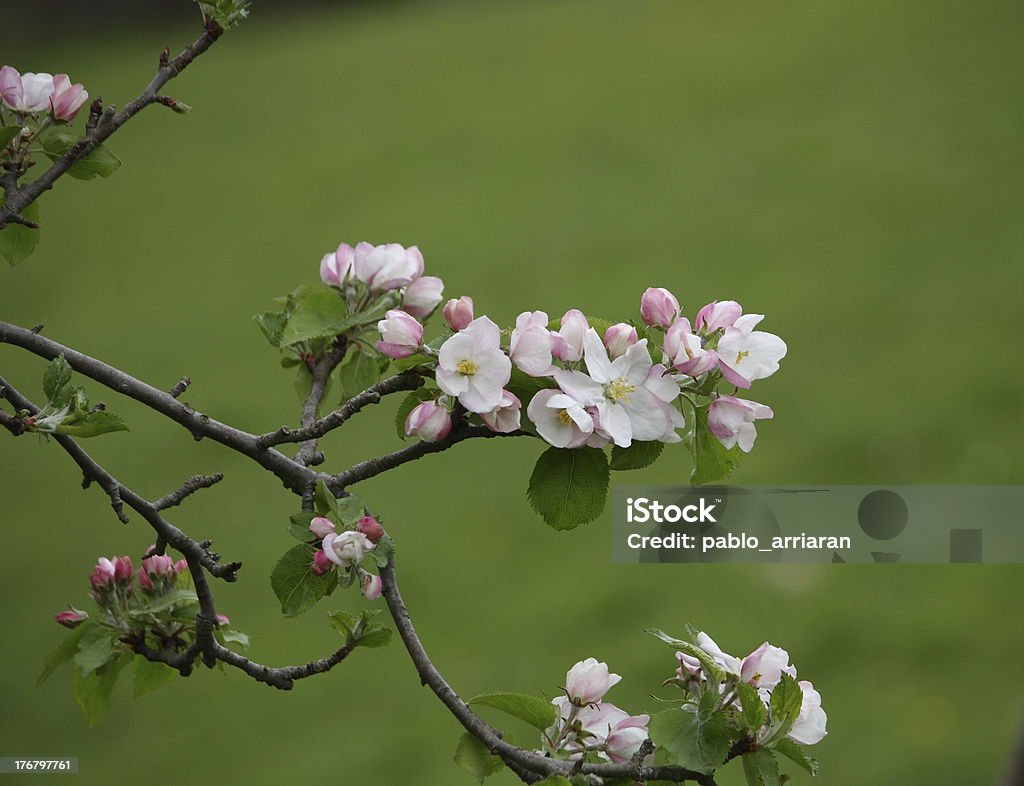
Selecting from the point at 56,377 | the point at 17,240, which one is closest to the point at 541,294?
the point at 17,240

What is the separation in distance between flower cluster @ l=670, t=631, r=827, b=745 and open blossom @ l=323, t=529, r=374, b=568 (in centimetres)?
20

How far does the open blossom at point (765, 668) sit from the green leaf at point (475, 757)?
162 mm

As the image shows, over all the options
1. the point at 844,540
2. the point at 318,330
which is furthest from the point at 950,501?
the point at 318,330

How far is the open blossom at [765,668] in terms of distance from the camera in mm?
697

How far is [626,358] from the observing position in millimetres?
657

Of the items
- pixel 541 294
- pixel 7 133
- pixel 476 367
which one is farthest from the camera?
pixel 541 294

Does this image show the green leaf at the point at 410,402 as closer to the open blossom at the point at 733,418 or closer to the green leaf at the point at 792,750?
the open blossom at the point at 733,418

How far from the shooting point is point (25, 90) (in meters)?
0.82

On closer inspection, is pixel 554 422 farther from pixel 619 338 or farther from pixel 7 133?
pixel 7 133

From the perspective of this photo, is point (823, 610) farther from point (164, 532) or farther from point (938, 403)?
point (164, 532)

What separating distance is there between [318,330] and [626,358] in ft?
0.80

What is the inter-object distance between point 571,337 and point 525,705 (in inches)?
9.2

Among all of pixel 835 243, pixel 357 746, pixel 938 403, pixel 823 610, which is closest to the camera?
→ pixel 357 746

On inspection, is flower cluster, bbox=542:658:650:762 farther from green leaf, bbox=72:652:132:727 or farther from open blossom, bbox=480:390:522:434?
green leaf, bbox=72:652:132:727
